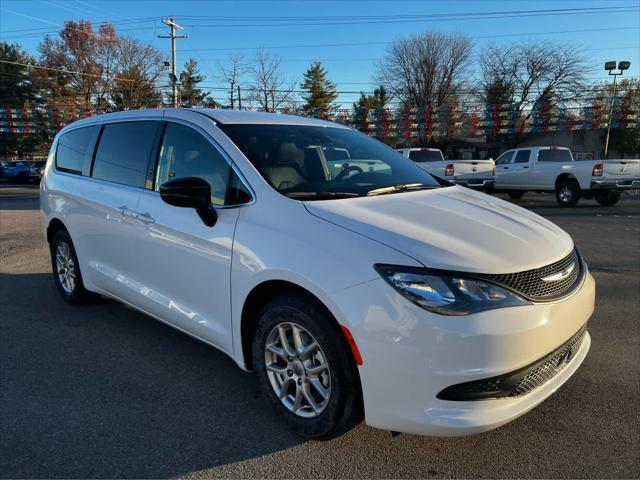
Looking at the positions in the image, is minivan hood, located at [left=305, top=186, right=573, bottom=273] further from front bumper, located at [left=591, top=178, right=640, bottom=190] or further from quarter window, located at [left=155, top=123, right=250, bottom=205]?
front bumper, located at [left=591, top=178, right=640, bottom=190]

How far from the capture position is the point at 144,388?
3.17 metres

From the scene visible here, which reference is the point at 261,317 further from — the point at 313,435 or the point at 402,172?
the point at 402,172

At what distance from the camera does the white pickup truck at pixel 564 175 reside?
48.3 feet

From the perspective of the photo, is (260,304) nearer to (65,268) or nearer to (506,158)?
(65,268)

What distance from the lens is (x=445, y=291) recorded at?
6.93 ft

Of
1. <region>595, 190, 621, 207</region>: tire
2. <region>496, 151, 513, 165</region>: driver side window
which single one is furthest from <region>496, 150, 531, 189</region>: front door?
<region>595, 190, 621, 207</region>: tire

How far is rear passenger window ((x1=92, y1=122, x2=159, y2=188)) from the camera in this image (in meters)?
3.65

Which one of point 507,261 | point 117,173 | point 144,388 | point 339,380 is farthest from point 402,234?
point 117,173

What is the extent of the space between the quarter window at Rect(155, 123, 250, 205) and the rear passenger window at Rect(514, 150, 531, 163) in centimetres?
1617

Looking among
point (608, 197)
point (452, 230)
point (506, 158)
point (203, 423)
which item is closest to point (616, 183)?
point (608, 197)

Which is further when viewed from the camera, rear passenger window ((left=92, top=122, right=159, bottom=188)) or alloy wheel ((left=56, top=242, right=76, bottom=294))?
alloy wheel ((left=56, top=242, right=76, bottom=294))

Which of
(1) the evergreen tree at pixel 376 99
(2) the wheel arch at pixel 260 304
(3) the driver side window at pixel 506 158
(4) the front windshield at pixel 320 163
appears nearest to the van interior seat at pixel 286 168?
(4) the front windshield at pixel 320 163

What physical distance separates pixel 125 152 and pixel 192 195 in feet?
4.80

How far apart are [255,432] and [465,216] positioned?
A: 1727mm
